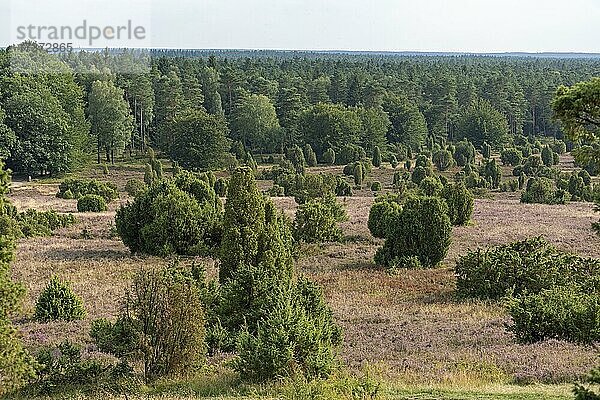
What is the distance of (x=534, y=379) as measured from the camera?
471 inches

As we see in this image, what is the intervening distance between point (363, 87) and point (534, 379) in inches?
3180

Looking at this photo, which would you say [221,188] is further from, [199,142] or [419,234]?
[419,234]

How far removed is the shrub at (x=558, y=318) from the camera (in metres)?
14.7

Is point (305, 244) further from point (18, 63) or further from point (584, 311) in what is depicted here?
point (18, 63)

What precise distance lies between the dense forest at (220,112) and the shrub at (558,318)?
48.6m

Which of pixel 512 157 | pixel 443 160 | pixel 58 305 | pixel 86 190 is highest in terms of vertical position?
pixel 58 305

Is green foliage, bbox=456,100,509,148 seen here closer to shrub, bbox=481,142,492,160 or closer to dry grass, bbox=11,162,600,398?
shrub, bbox=481,142,492,160

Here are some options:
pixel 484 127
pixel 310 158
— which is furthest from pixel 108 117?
pixel 484 127

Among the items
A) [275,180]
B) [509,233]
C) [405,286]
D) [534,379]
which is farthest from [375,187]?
[534,379]

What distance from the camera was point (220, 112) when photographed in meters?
80.7

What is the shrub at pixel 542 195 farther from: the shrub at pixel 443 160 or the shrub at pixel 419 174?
the shrub at pixel 443 160

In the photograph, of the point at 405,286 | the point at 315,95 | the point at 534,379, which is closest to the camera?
the point at 534,379

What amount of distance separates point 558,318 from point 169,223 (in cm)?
1498

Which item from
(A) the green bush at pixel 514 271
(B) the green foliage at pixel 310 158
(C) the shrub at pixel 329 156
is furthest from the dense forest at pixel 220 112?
(A) the green bush at pixel 514 271
